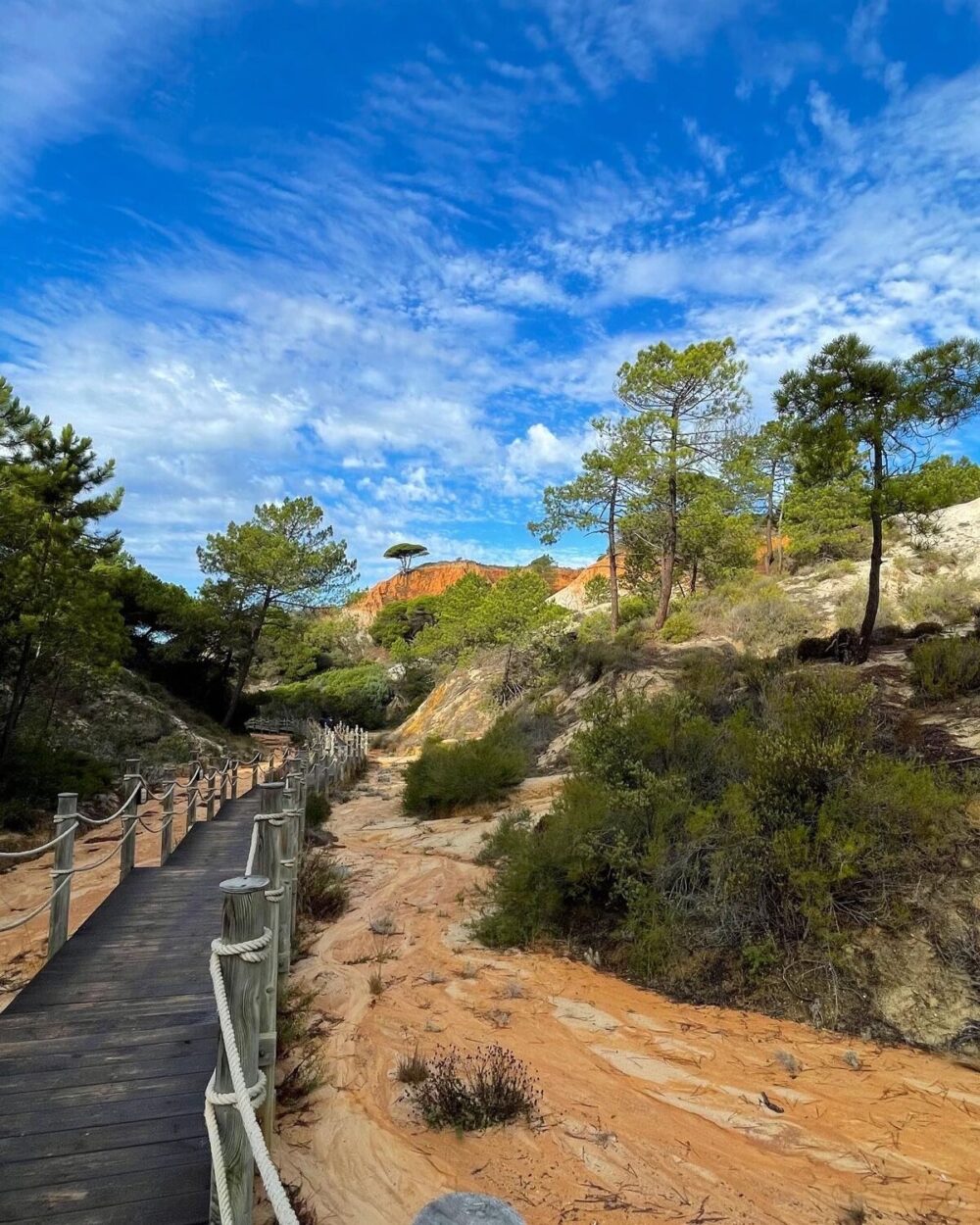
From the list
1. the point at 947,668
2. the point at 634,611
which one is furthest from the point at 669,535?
the point at 947,668

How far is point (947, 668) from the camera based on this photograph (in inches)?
386

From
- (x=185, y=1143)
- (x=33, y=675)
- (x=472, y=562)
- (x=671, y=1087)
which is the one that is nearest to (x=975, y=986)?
(x=671, y=1087)

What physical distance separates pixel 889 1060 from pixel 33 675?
48.4 feet

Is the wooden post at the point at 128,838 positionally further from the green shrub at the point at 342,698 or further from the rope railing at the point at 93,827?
the green shrub at the point at 342,698

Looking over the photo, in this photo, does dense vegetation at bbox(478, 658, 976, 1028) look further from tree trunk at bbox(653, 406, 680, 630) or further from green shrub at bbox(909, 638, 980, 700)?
tree trunk at bbox(653, 406, 680, 630)

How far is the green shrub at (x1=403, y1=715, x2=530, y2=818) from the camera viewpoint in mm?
13344

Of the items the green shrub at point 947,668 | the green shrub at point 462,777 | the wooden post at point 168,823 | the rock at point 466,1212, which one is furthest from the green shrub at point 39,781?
the green shrub at point 947,668

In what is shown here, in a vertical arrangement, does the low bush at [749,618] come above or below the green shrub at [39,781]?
above

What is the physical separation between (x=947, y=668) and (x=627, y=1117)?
861cm

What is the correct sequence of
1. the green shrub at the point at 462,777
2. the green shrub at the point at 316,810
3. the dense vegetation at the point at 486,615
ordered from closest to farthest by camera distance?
the green shrub at the point at 316,810, the green shrub at the point at 462,777, the dense vegetation at the point at 486,615

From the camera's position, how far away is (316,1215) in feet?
10.8

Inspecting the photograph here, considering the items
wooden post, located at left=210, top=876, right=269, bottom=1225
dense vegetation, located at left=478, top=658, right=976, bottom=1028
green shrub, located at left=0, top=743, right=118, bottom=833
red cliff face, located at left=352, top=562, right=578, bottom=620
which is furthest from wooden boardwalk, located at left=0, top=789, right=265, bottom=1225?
red cliff face, located at left=352, top=562, right=578, bottom=620

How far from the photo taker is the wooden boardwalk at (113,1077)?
9.48ft

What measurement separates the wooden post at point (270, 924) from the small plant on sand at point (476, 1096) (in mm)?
981
